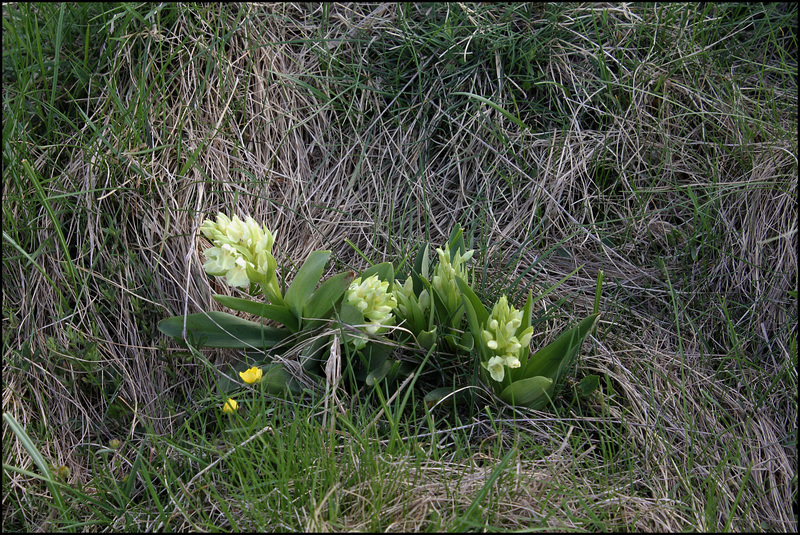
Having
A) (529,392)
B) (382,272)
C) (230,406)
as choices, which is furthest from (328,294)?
(529,392)

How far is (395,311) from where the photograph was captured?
169cm

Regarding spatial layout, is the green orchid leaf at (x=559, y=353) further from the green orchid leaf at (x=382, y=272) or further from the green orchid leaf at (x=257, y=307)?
the green orchid leaf at (x=257, y=307)

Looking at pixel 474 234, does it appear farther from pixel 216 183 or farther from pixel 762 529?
pixel 762 529

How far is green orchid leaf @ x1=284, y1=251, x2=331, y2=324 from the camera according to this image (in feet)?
5.48

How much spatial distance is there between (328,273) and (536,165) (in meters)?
0.87

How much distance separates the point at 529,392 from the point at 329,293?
0.62 metres

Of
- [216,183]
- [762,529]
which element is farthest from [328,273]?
[762,529]

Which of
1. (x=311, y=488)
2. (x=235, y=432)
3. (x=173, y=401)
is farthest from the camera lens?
(x=173, y=401)

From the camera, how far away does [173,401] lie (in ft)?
5.68

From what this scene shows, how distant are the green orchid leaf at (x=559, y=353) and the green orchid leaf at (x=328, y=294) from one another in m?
0.56

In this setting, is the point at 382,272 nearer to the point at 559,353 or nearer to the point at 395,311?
the point at 395,311

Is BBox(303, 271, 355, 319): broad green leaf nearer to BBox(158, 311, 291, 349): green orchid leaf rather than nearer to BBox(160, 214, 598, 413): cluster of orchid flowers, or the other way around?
BBox(160, 214, 598, 413): cluster of orchid flowers

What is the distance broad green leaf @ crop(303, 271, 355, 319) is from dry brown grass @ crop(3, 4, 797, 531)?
13.6 inches

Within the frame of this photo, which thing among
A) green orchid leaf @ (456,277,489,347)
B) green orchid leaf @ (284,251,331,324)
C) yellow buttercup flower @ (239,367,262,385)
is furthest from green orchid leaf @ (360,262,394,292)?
yellow buttercup flower @ (239,367,262,385)
